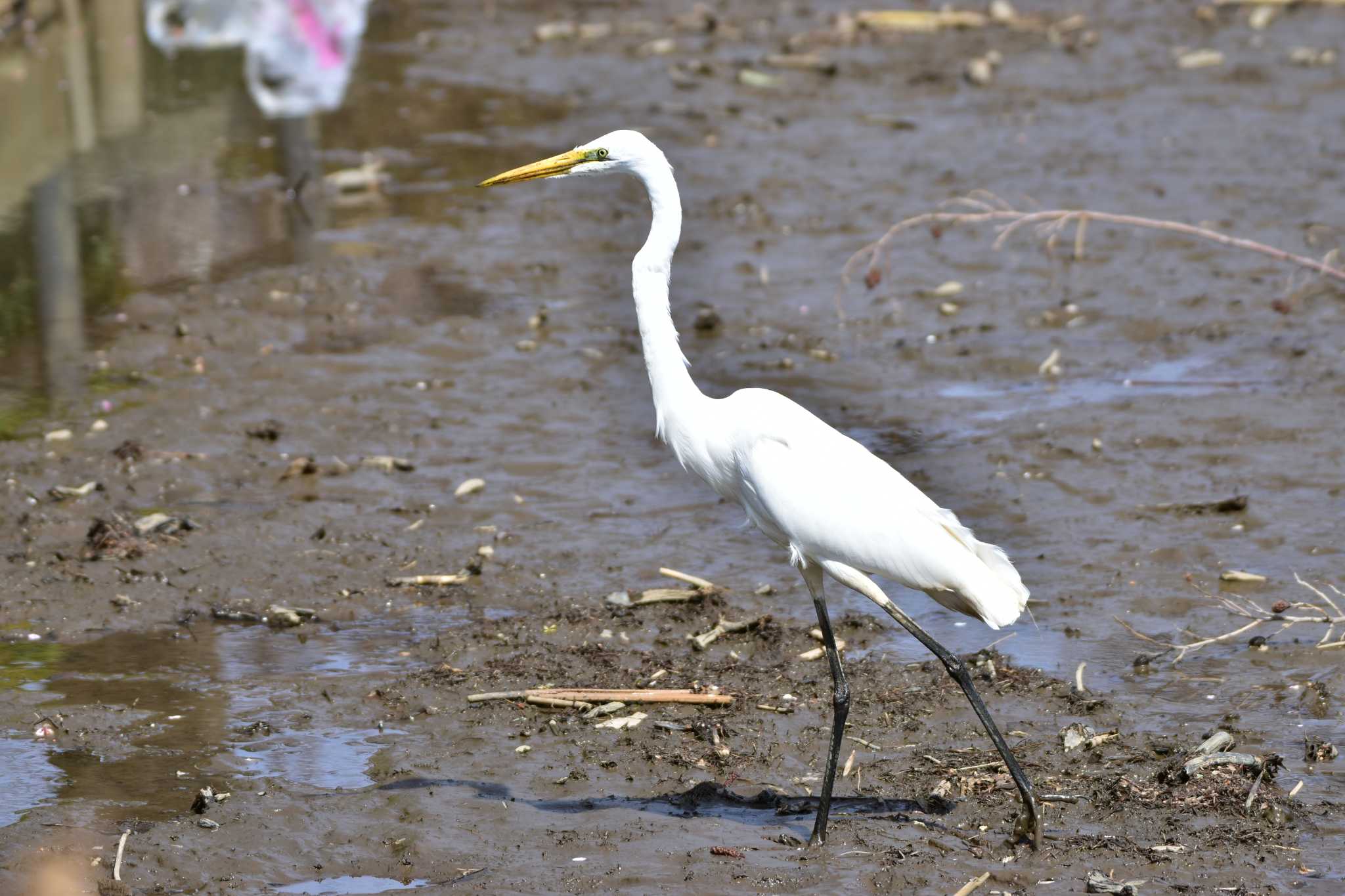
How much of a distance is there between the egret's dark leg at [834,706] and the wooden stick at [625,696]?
1.61ft

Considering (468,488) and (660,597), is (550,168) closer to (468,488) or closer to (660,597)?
(660,597)

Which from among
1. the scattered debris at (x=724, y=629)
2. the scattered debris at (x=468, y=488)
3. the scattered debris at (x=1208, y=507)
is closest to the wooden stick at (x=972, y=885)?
the scattered debris at (x=724, y=629)

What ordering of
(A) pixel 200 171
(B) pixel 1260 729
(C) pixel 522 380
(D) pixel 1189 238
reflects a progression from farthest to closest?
1. (A) pixel 200 171
2. (D) pixel 1189 238
3. (C) pixel 522 380
4. (B) pixel 1260 729

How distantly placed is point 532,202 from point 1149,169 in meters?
4.25

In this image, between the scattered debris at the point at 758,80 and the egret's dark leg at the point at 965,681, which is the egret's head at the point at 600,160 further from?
the scattered debris at the point at 758,80

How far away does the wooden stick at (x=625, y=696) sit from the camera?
521 centimetres

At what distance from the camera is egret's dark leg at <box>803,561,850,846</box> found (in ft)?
14.5

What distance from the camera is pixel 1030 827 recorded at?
4.35m

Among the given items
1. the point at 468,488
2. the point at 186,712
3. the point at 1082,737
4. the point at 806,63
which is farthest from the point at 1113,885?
the point at 806,63

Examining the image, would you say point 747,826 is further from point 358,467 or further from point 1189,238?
point 1189,238

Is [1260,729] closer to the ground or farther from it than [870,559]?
closer to the ground

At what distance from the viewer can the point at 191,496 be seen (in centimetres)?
694

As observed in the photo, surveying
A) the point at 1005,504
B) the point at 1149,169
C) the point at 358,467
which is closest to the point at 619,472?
the point at 358,467

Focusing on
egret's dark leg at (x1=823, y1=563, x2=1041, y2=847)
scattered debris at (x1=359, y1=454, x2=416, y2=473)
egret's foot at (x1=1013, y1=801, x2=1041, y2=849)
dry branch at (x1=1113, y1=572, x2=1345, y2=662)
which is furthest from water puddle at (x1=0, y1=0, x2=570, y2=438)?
egret's foot at (x1=1013, y1=801, x2=1041, y2=849)
